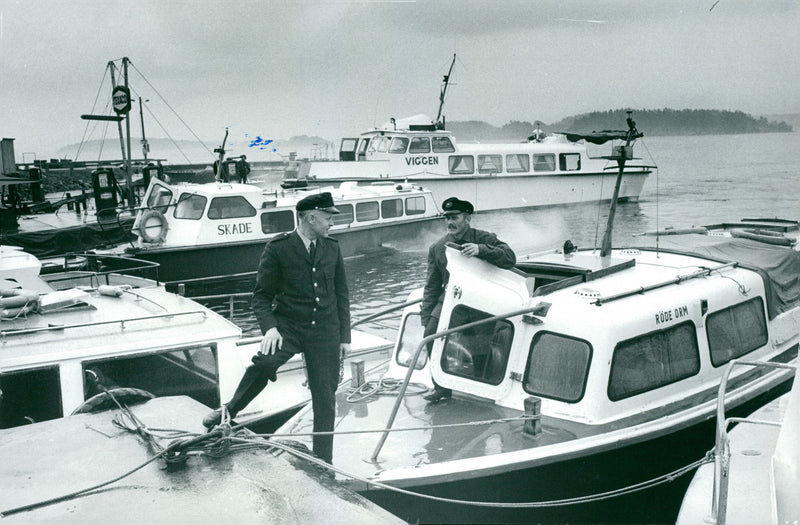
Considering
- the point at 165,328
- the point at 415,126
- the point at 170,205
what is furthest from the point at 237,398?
the point at 415,126

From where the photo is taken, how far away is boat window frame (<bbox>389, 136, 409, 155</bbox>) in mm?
24891

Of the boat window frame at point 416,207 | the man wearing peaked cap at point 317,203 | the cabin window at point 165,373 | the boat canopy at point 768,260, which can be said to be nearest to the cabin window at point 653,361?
the boat canopy at point 768,260

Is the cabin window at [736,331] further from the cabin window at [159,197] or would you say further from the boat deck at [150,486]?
the cabin window at [159,197]

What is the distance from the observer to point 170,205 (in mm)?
16484

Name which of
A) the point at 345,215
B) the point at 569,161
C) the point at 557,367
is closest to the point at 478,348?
the point at 557,367

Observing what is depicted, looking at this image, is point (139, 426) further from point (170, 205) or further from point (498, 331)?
point (170, 205)

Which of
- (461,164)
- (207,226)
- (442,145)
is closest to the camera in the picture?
(207,226)

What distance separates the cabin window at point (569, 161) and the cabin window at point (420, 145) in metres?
6.25

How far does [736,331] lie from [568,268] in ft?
5.54

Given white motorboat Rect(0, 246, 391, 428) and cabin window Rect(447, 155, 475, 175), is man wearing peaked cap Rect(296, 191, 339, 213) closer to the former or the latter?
white motorboat Rect(0, 246, 391, 428)

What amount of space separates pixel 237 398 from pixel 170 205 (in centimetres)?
1304

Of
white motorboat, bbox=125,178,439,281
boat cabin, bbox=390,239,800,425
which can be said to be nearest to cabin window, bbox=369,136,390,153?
white motorboat, bbox=125,178,439,281

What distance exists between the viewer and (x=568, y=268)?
20.1 feet

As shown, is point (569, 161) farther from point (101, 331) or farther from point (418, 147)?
point (101, 331)
